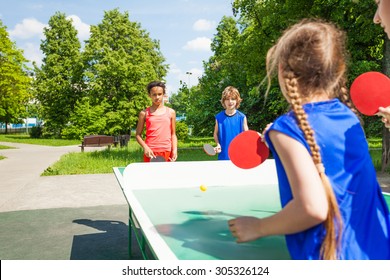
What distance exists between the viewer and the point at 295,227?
1.13 meters

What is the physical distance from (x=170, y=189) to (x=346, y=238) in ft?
7.22

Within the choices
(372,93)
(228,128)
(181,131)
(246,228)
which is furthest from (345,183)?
(181,131)

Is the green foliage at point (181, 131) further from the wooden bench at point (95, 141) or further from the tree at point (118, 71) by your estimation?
the wooden bench at point (95, 141)

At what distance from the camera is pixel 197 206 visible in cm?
271

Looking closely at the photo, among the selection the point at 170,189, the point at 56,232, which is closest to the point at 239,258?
the point at 170,189

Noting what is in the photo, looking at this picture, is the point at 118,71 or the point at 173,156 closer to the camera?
the point at 173,156

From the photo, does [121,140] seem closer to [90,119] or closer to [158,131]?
[90,119]

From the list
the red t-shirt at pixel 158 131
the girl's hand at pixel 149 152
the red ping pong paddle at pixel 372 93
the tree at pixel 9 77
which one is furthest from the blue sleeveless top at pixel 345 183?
the tree at pixel 9 77

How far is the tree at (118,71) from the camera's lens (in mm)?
28891

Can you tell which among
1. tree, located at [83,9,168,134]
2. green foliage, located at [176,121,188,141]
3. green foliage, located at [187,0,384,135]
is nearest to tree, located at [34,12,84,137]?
tree, located at [83,9,168,134]

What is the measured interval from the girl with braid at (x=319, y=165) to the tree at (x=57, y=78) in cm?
3709

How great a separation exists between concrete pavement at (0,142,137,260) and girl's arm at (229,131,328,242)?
320cm

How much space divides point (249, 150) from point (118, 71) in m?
27.7

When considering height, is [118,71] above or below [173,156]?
above
